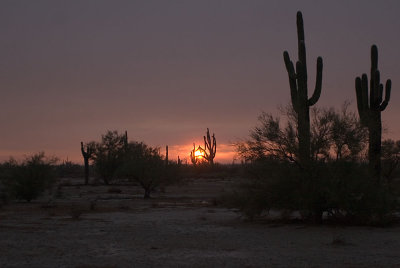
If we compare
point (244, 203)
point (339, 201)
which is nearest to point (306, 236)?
point (339, 201)

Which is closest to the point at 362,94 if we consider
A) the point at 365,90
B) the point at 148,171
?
the point at 365,90

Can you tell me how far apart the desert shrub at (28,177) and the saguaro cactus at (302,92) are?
71.6ft

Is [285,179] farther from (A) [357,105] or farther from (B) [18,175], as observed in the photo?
(B) [18,175]

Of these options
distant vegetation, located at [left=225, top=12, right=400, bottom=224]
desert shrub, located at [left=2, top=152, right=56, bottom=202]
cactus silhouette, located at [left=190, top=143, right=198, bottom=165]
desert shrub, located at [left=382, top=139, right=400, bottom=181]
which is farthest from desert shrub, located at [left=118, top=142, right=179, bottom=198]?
cactus silhouette, located at [left=190, top=143, right=198, bottom=165]

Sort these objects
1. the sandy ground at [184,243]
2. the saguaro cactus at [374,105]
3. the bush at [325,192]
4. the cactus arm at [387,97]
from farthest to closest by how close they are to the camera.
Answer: the cactus arm at [387,97]
the saguaro cactus at [374,105]
the bush at [325,192]
the sandy ground at [184,243]

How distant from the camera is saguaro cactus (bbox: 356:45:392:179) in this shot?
75.4 ft

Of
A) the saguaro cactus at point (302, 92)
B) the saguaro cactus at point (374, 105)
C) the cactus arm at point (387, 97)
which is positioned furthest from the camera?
the cactus arm at point (387, 97)

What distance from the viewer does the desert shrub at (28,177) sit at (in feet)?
Result: 126

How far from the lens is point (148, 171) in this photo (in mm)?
41938

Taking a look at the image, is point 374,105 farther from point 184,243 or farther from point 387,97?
point 184,243

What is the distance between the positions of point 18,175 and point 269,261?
94.3ft

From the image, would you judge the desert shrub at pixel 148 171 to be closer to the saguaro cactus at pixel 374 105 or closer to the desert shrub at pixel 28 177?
the desert shrub at pixel 28 177

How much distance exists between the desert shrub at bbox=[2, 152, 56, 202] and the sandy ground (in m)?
13.4

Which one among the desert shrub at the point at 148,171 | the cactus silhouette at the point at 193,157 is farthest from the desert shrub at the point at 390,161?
the cactus silhouette at the point at 193,157
